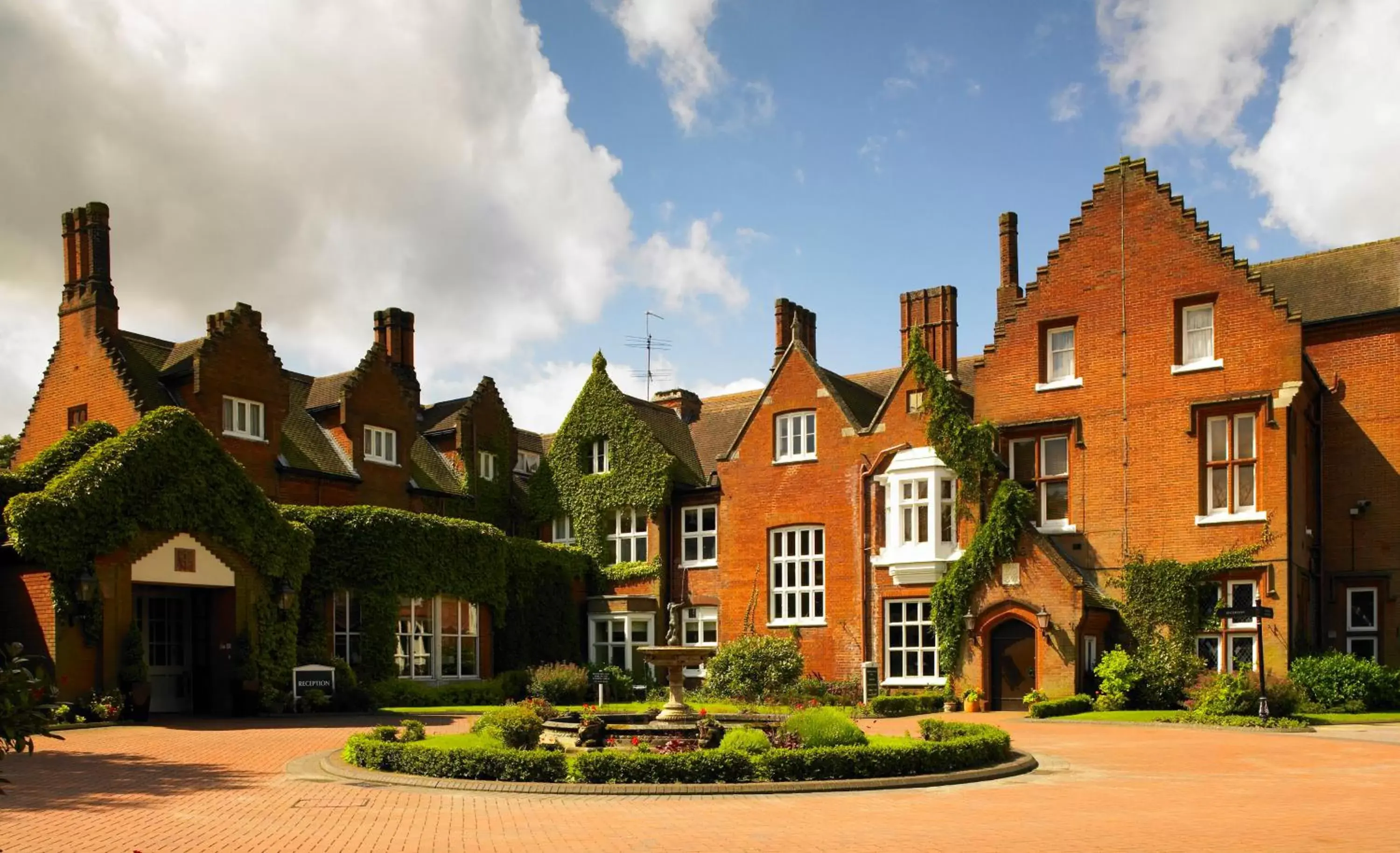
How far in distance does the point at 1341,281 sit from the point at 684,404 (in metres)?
22.8

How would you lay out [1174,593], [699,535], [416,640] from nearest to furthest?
[1174,593]
[416,640]
[699,535]

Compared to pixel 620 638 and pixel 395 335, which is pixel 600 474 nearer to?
pixel 620 638

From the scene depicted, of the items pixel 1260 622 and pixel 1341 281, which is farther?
pixel 1341 281

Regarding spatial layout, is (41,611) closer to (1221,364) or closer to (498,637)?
(498,637)

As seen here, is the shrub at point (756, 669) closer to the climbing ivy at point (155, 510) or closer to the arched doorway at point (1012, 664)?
the arched doorway at point (1012, 664)

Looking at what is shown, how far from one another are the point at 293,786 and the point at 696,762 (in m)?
5.26

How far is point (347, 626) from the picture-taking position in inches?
1312

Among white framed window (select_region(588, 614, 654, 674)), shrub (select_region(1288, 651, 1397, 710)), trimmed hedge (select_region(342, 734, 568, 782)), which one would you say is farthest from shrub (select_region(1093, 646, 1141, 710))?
trimmed hedge (select_region(342, 734, 568, 782))

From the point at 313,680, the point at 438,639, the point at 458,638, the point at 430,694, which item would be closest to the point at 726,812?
the point at 313,680

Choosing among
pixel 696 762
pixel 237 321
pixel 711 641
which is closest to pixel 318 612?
pixel 237 321

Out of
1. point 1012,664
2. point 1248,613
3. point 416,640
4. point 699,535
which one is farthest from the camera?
point 699,535

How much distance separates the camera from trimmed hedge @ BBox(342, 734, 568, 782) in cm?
1609

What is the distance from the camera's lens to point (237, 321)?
36.2 meters

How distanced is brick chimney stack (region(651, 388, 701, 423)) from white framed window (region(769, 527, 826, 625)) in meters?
9.53
